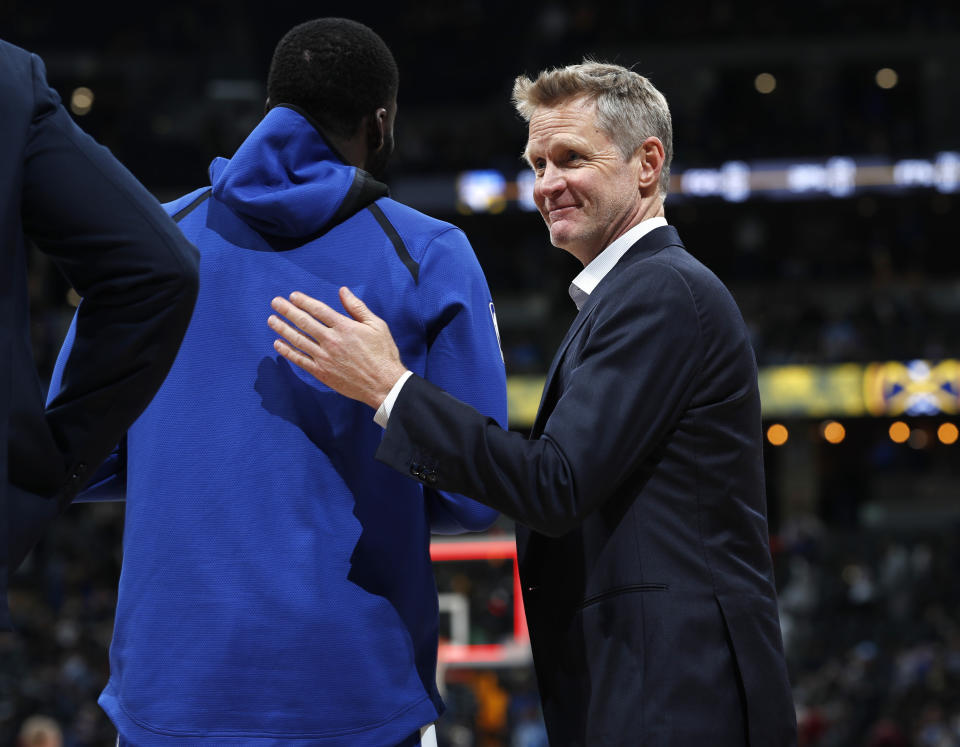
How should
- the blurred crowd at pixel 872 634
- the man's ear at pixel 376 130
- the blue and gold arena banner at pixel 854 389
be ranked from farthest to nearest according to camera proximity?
the blue and gold arena banner at pixel 854 389
the blurred crowd at pixel 872 634
the man's ear at pixel 376 130

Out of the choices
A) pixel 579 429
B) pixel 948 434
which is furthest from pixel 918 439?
pixel 579 429

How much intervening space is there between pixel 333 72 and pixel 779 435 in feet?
65.9

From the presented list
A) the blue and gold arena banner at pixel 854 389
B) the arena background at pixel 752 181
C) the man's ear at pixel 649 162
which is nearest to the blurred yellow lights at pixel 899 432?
the arena background at pixel 752 181

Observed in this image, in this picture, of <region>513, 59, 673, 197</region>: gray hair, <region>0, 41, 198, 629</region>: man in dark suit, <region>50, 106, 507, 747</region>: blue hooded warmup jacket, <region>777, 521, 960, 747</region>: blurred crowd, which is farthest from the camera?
<region>777, 521, 960, 747</region>: blurred crowd

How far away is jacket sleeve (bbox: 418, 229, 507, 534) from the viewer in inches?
72.3

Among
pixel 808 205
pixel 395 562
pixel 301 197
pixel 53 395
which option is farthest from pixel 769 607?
pixel 808 205

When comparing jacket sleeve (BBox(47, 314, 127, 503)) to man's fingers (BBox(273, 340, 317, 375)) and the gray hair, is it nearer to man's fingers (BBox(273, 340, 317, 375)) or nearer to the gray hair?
man's fingers (BBox(273, 340, 317, 375))

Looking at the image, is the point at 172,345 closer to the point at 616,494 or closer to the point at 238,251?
the point at 238,251

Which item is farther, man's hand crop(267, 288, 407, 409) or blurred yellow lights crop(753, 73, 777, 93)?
blurred yellow lights crop(753, 73, 777, 93)

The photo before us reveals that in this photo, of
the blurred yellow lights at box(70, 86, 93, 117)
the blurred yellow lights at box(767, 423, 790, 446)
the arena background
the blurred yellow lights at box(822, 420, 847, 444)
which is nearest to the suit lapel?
the arena background

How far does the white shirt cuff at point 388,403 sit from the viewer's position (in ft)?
5.81

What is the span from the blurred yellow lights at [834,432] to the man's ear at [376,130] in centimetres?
2084

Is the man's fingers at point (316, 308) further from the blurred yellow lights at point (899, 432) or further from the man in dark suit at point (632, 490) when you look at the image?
the blurred yellow lights at point (899, 432)

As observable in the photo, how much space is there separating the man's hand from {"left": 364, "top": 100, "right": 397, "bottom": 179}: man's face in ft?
1.07
